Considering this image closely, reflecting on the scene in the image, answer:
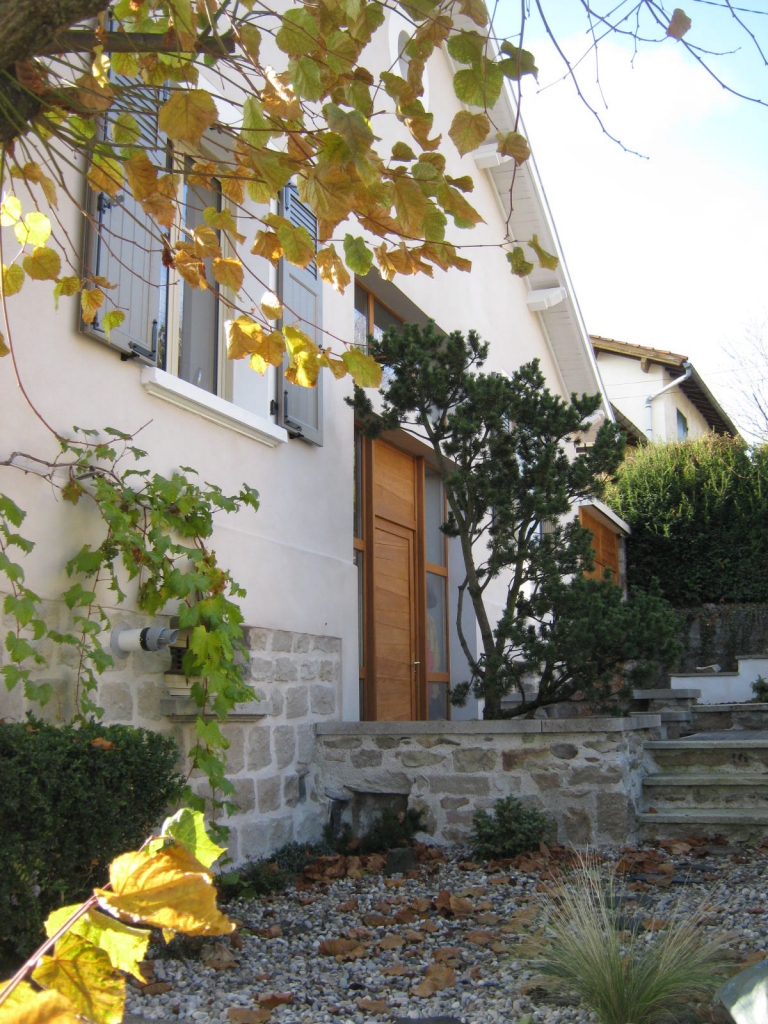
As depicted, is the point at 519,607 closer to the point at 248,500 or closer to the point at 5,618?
the point at 248,500

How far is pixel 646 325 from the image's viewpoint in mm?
26703

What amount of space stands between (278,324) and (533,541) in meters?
2.03

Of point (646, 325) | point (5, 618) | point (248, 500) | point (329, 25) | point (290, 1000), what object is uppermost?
point (646, 325)

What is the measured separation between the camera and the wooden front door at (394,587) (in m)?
7.23

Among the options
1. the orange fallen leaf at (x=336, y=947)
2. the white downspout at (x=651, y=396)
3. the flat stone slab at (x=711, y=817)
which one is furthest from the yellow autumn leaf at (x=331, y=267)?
the white downspout at (x=651, y=396)

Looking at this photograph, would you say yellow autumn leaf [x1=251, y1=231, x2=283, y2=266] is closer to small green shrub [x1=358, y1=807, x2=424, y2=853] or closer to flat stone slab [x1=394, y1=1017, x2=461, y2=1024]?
flat stone slab [x1=394, y1=1017, x2=461, y2=1024]

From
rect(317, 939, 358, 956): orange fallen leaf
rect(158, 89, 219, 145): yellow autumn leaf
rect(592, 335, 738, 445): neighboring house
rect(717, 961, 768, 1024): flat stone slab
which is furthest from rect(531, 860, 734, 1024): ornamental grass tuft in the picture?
rect(592, 335, 738, 445): neighboring house

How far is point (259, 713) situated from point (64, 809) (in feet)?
6.34

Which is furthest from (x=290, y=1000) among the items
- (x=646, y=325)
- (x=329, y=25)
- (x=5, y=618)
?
(x=646, y=325)

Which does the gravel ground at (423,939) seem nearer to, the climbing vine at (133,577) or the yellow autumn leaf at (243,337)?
the climbing vine at (133,577)

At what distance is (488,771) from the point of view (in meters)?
5.45

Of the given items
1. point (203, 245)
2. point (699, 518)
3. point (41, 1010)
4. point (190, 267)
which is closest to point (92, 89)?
point (203, 245)

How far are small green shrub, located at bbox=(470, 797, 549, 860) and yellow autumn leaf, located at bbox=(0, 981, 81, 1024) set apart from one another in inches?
170

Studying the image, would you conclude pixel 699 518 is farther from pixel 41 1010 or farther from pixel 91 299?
→ pixel 41 1010
